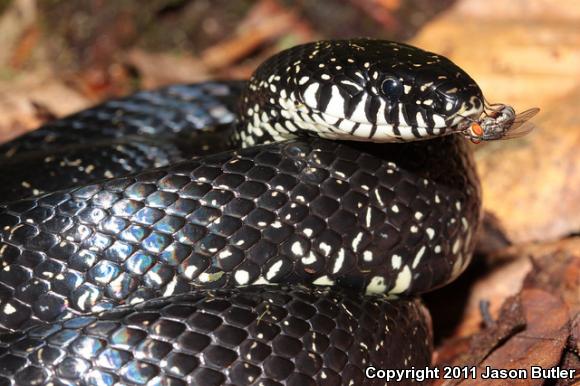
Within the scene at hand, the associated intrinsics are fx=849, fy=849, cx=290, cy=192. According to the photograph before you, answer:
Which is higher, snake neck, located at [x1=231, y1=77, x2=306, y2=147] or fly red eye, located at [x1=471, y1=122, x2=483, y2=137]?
fly red eye, located at [x1=471, y1=122, x2=483, y2=137]

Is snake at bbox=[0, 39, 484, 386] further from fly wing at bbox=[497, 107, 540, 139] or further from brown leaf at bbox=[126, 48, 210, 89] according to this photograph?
brown leaf at bbox=[126, 48, 210, 89]

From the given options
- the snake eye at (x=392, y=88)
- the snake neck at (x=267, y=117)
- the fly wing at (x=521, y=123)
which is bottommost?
the snake neck at (x=267, y=117)

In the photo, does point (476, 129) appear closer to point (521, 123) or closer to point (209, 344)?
point (521, 123)

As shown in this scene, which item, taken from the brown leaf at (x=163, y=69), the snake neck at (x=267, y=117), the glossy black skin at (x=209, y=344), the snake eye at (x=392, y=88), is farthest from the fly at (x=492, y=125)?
the brown leaf at (x=163, y=69)

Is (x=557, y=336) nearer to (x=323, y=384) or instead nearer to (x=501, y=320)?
(x=501, y=320)

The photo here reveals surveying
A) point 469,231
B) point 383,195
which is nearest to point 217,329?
point 383,195

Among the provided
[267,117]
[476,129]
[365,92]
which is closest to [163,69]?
[267,117]

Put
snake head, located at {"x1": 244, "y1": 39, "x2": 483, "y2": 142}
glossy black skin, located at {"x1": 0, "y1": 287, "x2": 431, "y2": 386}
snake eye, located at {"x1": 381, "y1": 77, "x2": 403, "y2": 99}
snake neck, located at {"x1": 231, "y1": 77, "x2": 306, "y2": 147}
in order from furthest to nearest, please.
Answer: snake neck, located at {"x1": 231, "y1": 77, "x2": 306, "y2": 147} < snake eye, located at {"x1": 381, "y1": 77, "x2": 403, "y2": 99} < snake head, located at {"x1": 244, "y1": 39, "x2": 483, "y2": 142} < glossy black skin, located at {"x1": 0, "y1": 287, "x2": 431, "y2": 386}

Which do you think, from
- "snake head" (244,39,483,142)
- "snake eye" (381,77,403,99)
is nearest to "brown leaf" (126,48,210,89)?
"snake head" (244,39,483,142)

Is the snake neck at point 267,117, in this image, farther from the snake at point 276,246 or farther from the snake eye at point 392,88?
the snake eye at point 392,88
